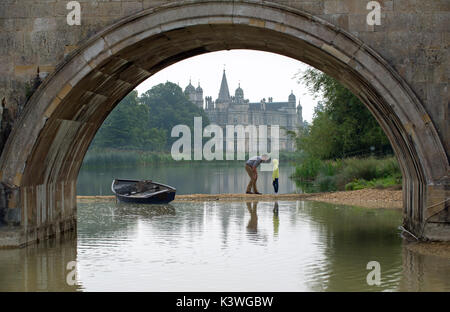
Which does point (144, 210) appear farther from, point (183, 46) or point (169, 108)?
point (169, 108)

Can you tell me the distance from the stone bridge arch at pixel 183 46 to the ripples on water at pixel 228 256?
0.81m

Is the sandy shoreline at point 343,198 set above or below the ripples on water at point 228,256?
above

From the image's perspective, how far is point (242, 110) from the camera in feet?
449

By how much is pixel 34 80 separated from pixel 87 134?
233cm

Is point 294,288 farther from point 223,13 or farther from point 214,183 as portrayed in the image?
point 214,183

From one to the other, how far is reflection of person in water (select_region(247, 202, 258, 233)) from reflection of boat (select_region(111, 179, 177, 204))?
91.3 inches

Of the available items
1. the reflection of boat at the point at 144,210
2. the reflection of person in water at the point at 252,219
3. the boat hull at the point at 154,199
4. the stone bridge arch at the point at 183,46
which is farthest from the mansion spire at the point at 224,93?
the stone bridge arch at the point at 183,46

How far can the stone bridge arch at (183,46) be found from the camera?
10.2 meters

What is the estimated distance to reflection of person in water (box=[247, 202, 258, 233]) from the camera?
13.8 metres

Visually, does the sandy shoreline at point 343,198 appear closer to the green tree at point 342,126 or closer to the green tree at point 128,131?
the green tree at point 342,126

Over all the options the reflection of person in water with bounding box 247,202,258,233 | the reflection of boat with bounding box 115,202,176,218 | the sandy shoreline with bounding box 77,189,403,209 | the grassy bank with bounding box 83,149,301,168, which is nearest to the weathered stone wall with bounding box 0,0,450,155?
the reflection of person in water with bounding box 247,202,258,233

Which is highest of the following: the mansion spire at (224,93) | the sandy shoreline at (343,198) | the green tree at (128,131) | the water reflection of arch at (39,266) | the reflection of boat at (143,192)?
the mansion spire at (224,93)

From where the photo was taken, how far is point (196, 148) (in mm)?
88875

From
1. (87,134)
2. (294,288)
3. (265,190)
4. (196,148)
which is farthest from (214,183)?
(196,148)
